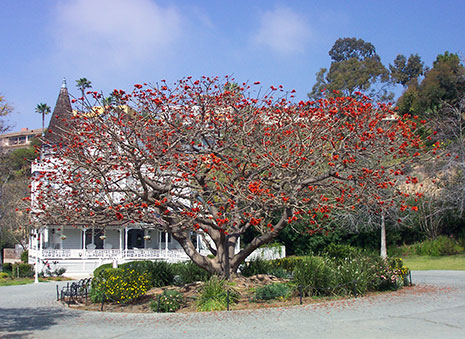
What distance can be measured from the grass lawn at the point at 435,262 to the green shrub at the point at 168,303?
15691mm

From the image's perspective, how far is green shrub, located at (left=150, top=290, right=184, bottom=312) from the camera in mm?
12180

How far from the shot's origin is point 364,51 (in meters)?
65.2

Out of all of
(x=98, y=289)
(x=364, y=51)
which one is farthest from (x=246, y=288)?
(x=364, y=51)

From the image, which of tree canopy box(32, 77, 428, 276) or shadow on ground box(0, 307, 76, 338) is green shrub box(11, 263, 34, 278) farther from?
tree canopy box(32, 77, 428, 276)

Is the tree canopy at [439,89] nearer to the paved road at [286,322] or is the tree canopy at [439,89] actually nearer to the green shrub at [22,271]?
the paved road at [286,322]

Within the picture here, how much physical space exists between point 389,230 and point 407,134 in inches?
880

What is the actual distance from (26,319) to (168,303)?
3705mm

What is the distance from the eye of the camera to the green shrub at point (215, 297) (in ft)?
38.4

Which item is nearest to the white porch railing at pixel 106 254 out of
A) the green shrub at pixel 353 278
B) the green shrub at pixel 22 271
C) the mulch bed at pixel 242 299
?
the green shrub at pixel 22 271

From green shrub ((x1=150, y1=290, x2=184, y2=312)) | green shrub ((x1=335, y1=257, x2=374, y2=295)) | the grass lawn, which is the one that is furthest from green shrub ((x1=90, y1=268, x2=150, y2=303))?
the grass lawn

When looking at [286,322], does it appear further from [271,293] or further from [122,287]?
[122,287]

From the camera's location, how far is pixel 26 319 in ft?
38.7

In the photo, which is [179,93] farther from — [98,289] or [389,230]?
[389,230]

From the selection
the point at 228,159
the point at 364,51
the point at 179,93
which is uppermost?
the point at 364,51
